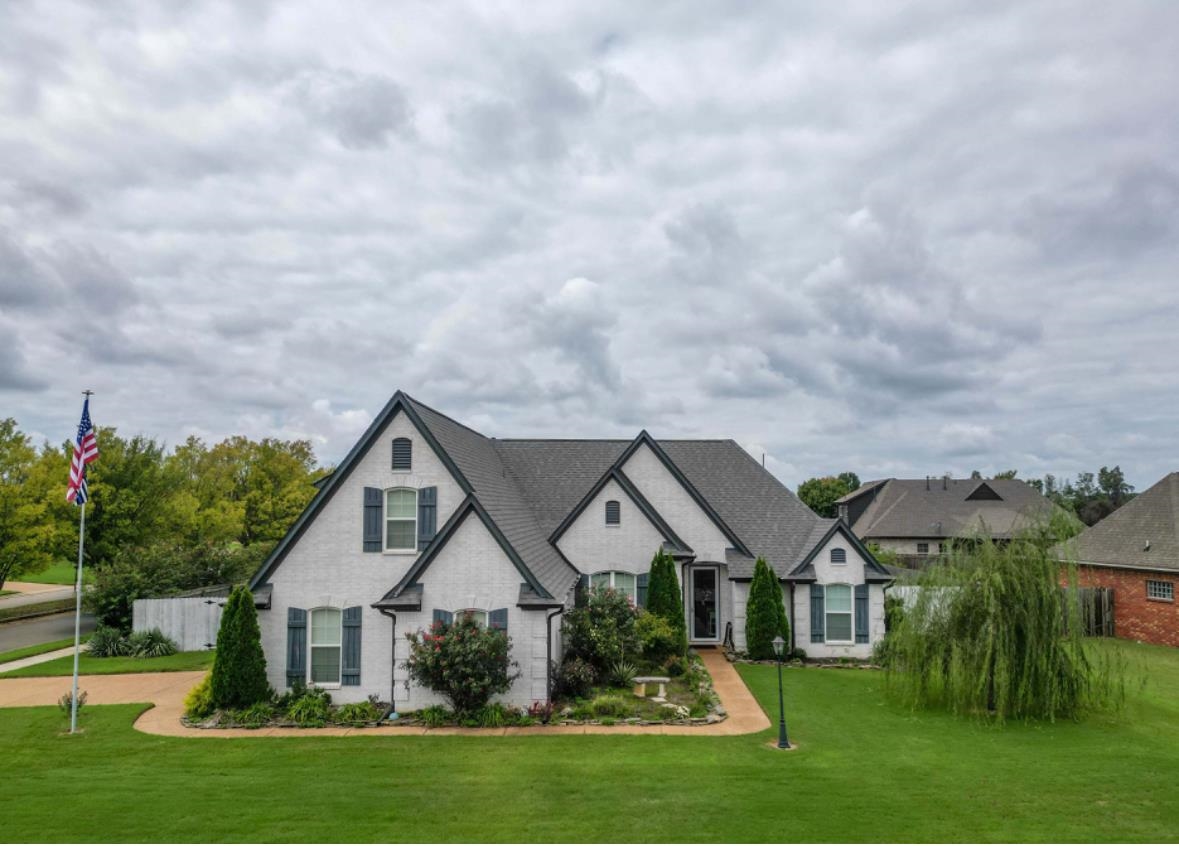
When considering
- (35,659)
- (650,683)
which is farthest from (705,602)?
(35,659)

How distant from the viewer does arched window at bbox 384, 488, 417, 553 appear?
18.9m

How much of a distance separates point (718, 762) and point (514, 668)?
219 inches

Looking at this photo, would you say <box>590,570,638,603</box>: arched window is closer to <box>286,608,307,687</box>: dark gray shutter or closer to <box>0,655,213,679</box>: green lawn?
<box>286,608,307,687</box>: dark gray shutter

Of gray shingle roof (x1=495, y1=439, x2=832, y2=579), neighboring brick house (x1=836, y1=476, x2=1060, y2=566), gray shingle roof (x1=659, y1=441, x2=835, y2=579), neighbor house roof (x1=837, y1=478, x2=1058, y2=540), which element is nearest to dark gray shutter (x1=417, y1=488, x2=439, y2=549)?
gray shingle roof (x1=495, y1=439, x2=832, y2=579)

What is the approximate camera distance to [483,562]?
17906 mm

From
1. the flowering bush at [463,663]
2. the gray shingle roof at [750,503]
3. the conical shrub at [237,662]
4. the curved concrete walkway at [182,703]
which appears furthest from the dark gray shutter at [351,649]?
the gray shingle roof at [750,503]

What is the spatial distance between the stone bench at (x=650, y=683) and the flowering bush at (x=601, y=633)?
2.39 feet

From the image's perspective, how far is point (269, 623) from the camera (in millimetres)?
18484

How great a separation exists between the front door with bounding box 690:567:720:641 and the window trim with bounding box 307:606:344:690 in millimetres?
12795

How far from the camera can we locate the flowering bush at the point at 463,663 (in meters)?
16.6

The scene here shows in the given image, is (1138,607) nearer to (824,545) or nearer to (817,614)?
(817,614)

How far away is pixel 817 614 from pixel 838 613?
71cm

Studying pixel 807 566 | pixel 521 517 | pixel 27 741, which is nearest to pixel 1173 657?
pixel 807 566

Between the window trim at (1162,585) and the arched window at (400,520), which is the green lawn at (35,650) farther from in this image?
the window trim at (1162,585)
